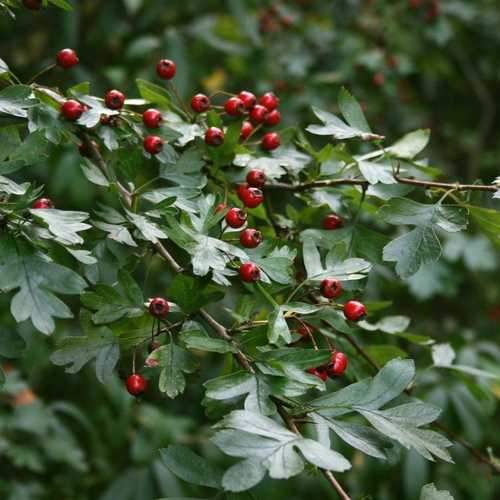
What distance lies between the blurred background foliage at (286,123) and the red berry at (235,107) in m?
0.80

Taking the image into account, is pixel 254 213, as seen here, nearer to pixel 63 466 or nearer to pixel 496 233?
pixel 496 233

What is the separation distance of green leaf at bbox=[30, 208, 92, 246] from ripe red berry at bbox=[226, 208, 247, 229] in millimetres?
133

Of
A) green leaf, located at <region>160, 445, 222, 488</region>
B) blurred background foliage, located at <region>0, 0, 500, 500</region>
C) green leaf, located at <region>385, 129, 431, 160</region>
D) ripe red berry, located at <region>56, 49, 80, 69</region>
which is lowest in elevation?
blurred background foliage, located at <region>0, 0, 500, 500</region>

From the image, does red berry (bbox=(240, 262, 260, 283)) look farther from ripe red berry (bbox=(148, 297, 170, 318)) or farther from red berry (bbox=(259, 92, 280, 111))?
red berry (bbox=(259, 92, 280, 111))

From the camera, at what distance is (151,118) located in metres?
0.83

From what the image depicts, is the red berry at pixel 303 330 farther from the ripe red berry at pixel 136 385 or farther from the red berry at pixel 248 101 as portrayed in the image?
the red berry at pixel 248 101

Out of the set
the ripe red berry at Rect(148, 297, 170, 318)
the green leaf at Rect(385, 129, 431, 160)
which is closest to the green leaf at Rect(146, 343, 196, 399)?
the ripe red berry at Rect(148, 297, 170, 318)

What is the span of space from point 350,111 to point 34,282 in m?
0.42

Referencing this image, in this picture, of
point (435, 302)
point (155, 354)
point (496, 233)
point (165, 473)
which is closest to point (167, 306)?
point (155, 354)

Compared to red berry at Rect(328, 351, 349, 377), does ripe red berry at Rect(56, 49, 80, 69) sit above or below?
above

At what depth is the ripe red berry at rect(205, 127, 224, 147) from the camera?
0.83 meters

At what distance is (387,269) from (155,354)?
1.15m

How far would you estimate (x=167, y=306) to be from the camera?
28.0 inches

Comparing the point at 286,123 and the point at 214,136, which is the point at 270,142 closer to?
the point at 214,136
